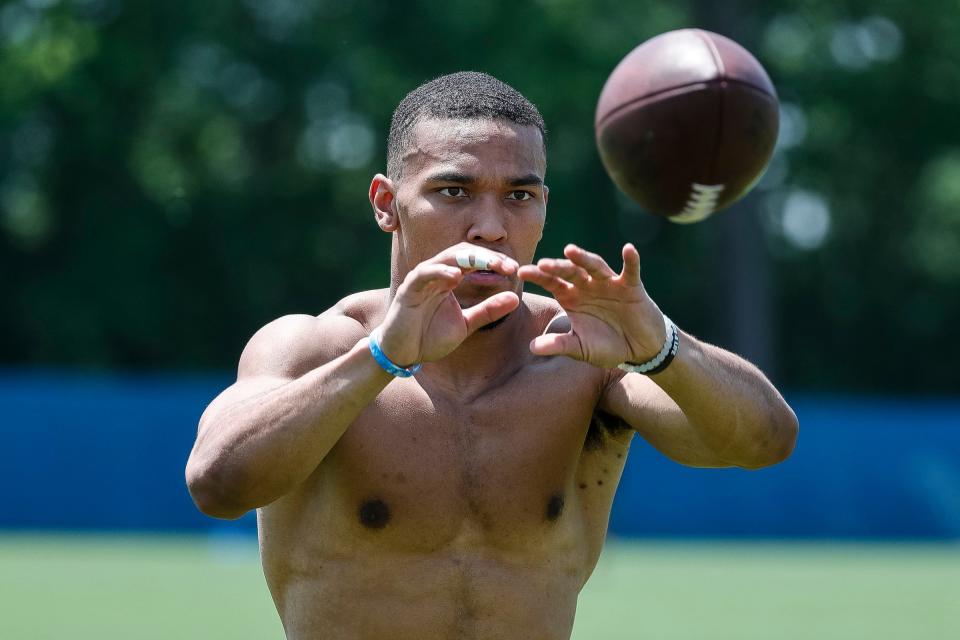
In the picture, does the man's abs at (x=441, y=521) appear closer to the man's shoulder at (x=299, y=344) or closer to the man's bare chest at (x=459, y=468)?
the man's bare chest at (x=459, y=468)

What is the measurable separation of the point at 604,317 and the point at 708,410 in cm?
41

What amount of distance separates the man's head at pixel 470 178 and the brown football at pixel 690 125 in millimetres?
297

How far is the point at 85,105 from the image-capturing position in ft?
93.9

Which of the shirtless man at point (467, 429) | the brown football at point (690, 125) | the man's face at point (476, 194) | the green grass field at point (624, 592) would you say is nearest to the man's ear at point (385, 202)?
the shirtless man at point (467, 429)

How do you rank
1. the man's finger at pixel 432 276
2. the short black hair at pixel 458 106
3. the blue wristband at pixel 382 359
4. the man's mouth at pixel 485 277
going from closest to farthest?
the man's finger at pixel 432 276 < the blue wristband at pixel 382 359 < the man's mouth at pixel 485 277 < the short black hair at pixel 458 106

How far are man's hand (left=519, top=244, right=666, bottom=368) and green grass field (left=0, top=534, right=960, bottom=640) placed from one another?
22.7 feet

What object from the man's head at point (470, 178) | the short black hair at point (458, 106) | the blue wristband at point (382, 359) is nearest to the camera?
the blue wristband at point (382, 359)

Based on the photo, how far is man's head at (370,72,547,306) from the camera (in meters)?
4.34

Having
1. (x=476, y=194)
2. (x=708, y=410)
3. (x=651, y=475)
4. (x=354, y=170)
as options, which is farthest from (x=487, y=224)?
(x=354, y=170)

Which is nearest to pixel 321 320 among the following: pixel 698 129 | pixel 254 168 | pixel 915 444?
pixel 698 129

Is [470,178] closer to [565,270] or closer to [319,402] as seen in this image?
[565,270]

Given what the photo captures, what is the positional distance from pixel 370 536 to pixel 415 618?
0.27 m

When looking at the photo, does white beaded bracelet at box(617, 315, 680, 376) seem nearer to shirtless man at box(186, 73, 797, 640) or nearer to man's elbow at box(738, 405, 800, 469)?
shirtless man at box(186, 73, 797, 640)

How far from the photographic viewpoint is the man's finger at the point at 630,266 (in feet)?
12.7
